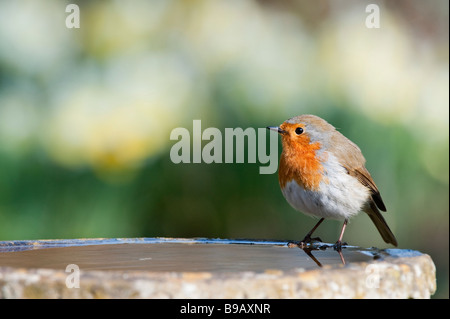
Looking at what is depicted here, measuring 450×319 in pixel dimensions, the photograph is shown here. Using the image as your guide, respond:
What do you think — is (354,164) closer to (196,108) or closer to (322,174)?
(322,174)

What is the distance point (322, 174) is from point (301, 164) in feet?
0.32

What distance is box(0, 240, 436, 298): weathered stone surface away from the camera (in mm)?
1412

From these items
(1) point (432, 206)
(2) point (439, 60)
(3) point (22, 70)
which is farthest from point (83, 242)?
(2) point (439, 60)

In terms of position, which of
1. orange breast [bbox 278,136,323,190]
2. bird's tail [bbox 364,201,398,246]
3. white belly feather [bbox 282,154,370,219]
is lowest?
bird's tail [bbox 364,201,398,246]

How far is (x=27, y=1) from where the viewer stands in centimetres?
417

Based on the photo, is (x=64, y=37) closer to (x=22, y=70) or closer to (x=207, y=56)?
(x=22, y=70)

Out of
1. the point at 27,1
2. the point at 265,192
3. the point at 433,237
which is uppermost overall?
the point at 27,1

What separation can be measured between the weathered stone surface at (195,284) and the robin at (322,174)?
50.9 inches

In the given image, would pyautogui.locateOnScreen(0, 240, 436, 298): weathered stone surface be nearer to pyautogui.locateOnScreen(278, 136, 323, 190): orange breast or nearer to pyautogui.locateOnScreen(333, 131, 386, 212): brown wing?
pyautogui.locateOnScreen(278, 136, 323, 190): orange breast

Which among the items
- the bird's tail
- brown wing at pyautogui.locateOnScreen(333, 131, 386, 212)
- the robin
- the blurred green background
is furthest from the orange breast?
the blurred green background

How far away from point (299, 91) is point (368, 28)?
75cm

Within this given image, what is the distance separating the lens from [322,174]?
2979mm

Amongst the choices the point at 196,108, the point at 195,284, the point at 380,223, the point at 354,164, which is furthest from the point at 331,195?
the point at 195,284

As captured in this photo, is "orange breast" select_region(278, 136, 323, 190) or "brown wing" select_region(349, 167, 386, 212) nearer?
"orange breast" select_region(278, 136, 323, 190)
